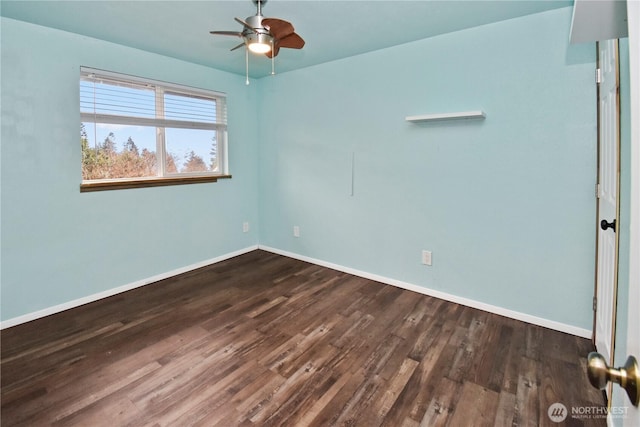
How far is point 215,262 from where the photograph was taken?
13.4 ft

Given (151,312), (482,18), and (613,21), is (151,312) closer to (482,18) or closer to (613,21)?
(613,21)

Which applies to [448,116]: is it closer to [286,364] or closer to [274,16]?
[274,16]

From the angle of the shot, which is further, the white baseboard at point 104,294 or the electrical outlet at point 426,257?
the electrical outlet at point 426,257

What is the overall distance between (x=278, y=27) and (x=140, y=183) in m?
2.16

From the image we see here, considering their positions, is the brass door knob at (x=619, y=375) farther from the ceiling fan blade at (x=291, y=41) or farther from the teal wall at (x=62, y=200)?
the teal wall at (x=62, y=200)

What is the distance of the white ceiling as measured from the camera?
7.43ft

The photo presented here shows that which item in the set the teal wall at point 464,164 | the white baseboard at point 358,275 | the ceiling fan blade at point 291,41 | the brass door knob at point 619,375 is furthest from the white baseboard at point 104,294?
the brass door knob at point 619,375

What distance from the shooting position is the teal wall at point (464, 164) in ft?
7.80

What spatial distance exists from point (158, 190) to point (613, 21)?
11.8 ft

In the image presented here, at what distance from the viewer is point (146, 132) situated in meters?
3.38

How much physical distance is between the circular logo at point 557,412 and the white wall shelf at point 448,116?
199 cm

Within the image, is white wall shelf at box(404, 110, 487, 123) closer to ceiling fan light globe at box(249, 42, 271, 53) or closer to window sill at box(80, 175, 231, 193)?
ceiling fan light globe at box(249, 42, 271, 53)

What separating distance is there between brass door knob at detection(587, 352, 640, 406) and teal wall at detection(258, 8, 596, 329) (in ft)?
7.40

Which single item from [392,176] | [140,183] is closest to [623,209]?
[392,176]
